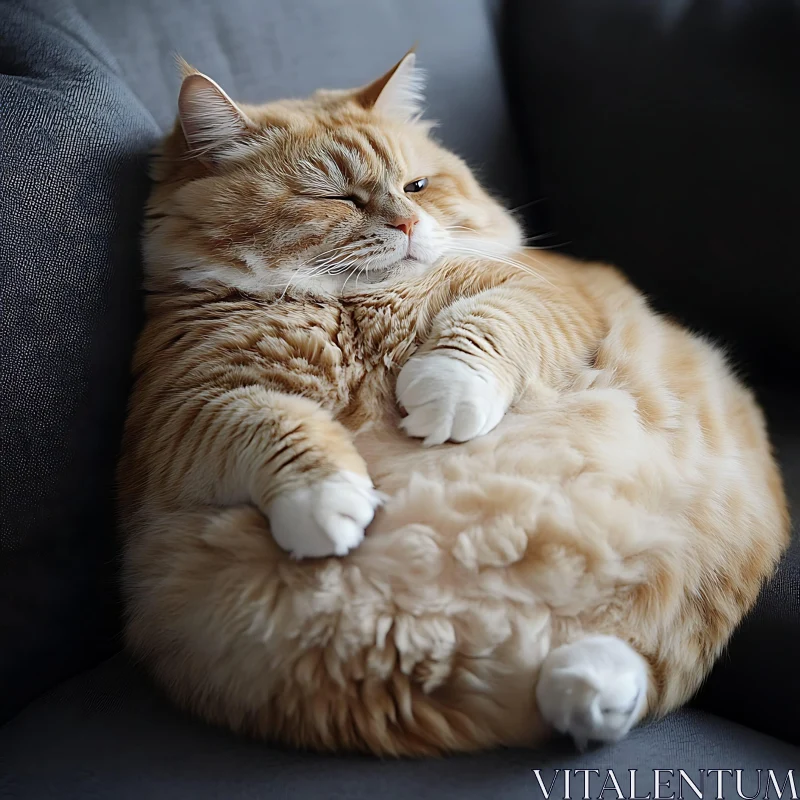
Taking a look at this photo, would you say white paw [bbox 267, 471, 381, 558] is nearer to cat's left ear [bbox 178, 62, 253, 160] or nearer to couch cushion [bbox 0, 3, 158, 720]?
couch cushion [bbox 0, 3, 158, 720]

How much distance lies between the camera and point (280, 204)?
124 centimetres

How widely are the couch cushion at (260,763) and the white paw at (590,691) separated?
2.0 inches

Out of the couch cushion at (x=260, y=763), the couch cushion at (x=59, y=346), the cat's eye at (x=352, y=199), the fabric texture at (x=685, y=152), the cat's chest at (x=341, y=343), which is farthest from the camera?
the fabric texture at (x=685, y=152)

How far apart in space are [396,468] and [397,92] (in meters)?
0.77

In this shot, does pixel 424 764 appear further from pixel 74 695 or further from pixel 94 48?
pixel 94 48

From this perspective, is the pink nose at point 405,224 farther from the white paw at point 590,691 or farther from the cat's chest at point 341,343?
the white paw at point 590,691

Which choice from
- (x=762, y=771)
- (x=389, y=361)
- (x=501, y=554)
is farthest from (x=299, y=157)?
(x=762, y=771)

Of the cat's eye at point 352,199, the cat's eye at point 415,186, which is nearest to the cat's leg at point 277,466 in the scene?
the cat's eye at point 352,199

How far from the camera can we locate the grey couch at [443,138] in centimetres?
98

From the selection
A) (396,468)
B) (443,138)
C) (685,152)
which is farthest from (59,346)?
(685,152)

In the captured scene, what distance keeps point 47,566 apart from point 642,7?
167 cm

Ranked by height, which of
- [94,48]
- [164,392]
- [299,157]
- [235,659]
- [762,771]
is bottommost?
[762,771]

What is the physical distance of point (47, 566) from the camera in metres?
1.06

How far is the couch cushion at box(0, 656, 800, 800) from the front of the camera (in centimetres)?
91
